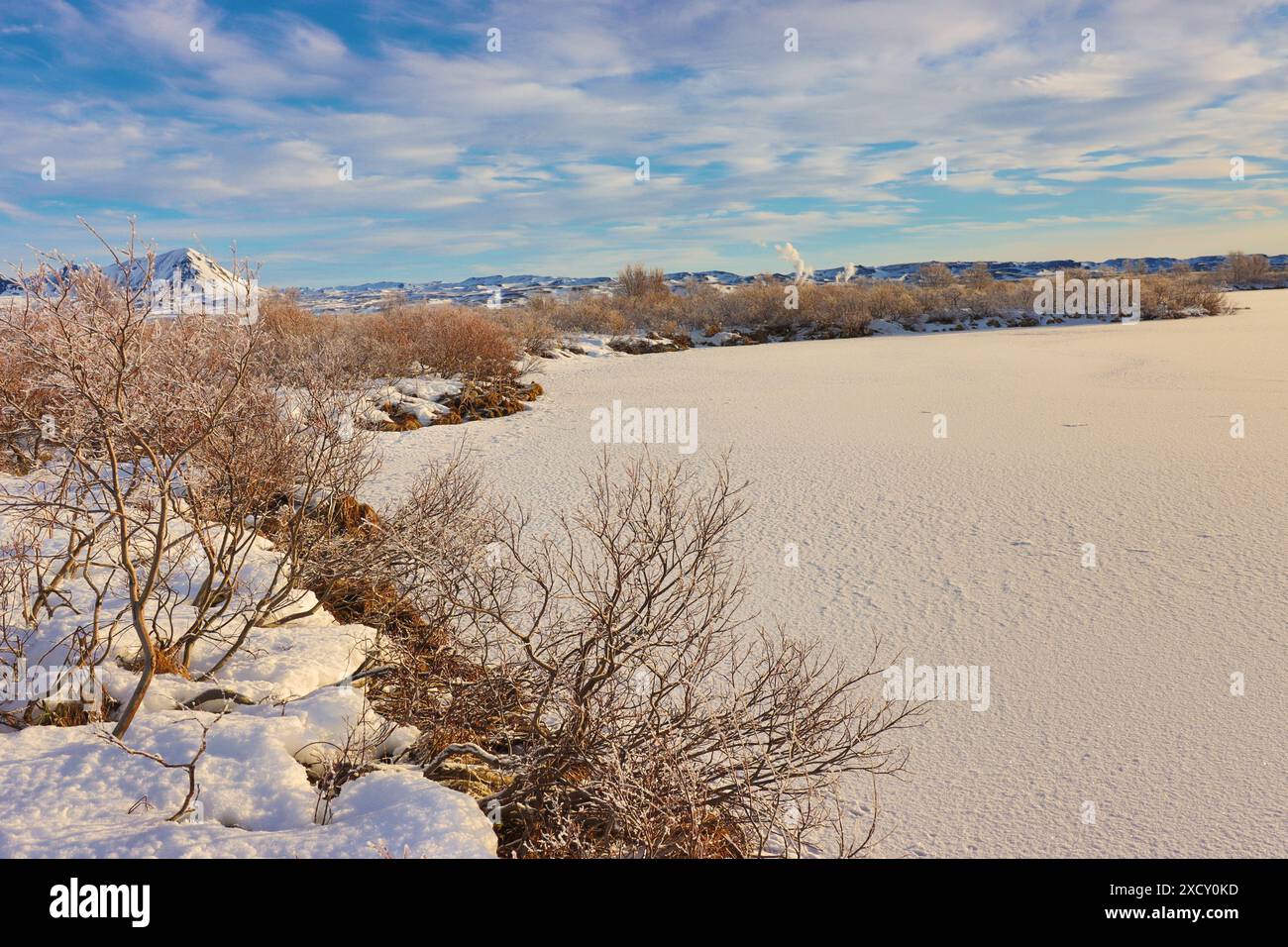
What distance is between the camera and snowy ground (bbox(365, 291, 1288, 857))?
3.37 meters

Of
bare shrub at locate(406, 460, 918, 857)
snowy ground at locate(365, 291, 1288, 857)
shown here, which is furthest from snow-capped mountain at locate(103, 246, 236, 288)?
snowy ground at locate(365, 291, 1288, 857)

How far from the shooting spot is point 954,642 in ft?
15.7

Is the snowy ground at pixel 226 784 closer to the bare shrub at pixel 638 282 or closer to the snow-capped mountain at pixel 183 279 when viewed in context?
the snow-capped mountain at pixel 183 279

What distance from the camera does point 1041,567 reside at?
584 centimetres

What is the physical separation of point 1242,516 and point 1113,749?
13.4 feet

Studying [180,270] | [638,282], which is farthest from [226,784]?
[638,282]

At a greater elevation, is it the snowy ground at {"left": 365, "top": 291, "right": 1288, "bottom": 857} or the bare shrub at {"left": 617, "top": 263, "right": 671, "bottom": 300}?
the bare shrub at {"left": 617, "top": 263, "right": 671, "bottom": 300}

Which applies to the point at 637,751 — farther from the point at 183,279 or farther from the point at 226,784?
the point at 183,279

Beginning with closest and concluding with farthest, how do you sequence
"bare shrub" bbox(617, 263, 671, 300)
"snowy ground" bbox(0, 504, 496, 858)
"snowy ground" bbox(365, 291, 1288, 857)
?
"snowy ground" bbox(0, 504, 496, 858) → "snowy ground" bbox(365, 291, 1288, 857) → "bare shrub" bbox(617, 263, 671, 300)

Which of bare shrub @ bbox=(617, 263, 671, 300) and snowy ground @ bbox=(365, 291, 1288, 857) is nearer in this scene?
snowy ground @ bbox=(365, 291, 1288, 857)

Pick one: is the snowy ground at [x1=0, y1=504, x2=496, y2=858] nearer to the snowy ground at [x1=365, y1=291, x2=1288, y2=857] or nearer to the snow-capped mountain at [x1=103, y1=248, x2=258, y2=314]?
the snow-capped mountain at [x1=103, y1=248, x2=258, y2=314]

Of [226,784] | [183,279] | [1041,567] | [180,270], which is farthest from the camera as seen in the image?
[1041,567]


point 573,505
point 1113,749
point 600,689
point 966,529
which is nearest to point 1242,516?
point 966,529

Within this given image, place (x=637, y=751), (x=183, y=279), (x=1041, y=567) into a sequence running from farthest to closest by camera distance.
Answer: (x=1041, y=567) < (x=183, y=279) < (x=637, y=751)
